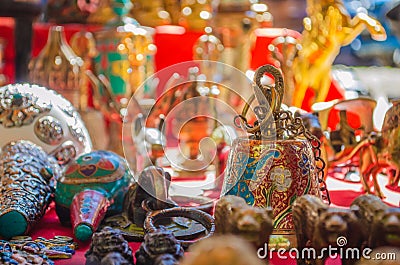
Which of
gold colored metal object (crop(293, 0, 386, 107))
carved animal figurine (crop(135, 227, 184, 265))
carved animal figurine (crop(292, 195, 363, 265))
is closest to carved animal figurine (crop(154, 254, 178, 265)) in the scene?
carved animal figurine (crop(135, 227, 184, 265))

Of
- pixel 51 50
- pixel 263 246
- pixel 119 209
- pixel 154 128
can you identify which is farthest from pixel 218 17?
pixel 263 246

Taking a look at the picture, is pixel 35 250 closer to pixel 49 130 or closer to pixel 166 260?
pixel 166 260

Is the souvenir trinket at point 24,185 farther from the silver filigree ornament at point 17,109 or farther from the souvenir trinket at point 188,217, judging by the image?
the souvenir trinket at point 188,217

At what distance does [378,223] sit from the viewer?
0.51m

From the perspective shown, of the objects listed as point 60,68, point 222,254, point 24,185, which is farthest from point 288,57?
point 222,254

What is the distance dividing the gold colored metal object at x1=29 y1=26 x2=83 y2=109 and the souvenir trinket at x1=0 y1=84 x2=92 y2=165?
410mm

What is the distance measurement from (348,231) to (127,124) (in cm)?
68

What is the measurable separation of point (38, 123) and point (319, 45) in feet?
2.28

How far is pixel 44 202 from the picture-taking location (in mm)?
845

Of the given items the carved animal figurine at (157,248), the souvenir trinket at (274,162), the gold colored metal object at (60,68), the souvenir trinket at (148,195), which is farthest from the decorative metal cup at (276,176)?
the gold colored metal object at (60,68)

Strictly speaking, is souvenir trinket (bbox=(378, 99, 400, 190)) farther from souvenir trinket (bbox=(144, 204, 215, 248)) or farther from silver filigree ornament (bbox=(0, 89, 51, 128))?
silver filigree ornament (bbox=(0, 89, 51, 128))

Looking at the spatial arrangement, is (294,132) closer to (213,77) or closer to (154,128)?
(154,128)

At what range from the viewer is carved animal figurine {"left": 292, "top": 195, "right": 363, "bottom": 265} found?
20.8 inches

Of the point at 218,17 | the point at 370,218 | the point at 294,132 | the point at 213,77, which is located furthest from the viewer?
the point at 218,17
